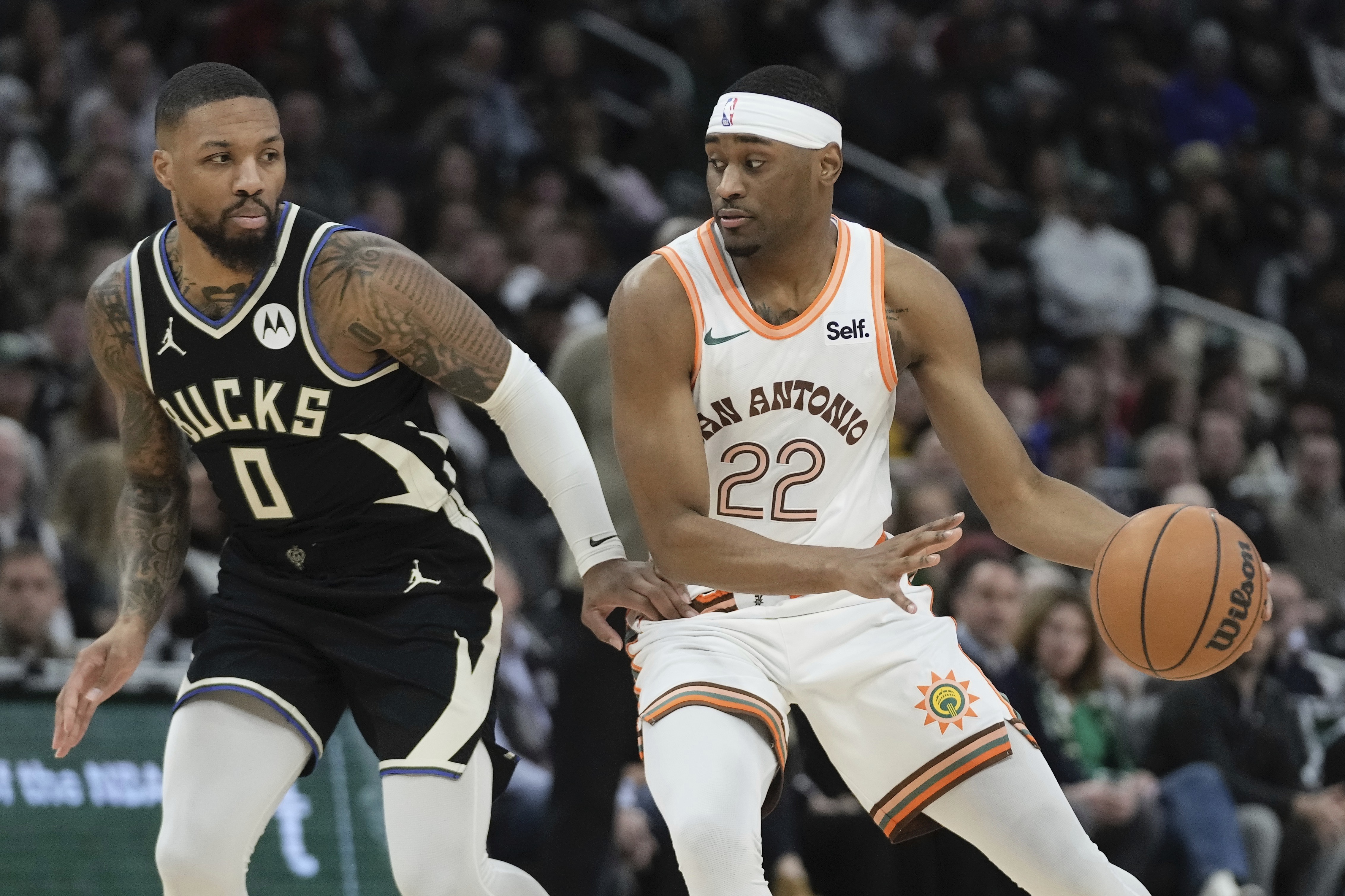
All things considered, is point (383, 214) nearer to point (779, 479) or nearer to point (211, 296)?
point (211, 296)

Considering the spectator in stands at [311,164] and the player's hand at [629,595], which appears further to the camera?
the spectator in stands at [311,164]

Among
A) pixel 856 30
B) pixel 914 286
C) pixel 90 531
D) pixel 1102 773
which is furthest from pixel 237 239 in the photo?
pixel 856 30

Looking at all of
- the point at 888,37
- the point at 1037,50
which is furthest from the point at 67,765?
the point at 1037,50

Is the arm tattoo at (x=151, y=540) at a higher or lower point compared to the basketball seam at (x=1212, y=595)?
lower

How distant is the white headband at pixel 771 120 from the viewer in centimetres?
443

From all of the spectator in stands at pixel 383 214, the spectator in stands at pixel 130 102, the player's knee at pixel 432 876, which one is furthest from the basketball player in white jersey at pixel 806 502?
the spectator in stands at pixel 130 102

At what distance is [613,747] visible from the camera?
225 inches

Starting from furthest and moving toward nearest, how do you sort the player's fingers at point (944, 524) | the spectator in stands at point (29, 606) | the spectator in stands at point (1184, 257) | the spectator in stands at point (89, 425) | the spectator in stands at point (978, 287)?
1. the spectator in stands at point (1184, 257)
2. the spectator in stands at point (978, 287)
3. the spectator in stands at point (89, 425)
4. the spectator in stands at point (29, 606)
5. the player's fingers at point (944, 524)

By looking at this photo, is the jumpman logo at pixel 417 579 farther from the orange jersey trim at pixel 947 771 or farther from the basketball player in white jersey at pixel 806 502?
the orange jersey trim at pixel 947 771

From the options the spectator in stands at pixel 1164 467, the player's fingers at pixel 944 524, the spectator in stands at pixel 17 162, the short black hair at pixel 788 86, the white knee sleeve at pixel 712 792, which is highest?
the short black hair at pixel 788 86

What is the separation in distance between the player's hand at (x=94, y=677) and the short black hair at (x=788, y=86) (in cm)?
203

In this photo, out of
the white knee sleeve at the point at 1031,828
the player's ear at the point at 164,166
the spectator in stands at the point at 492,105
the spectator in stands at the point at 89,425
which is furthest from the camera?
the spectator in stands at the point at 492,105

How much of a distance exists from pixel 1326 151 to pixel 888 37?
151 inches

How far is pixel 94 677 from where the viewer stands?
175 inches
